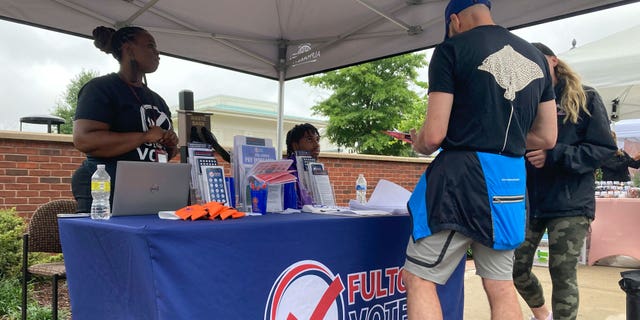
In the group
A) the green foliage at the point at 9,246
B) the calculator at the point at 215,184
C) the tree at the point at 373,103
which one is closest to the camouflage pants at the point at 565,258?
the calculator at the point at 215,184

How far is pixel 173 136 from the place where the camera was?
82.3 inches

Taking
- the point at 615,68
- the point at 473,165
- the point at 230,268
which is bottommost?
the point at 230,268

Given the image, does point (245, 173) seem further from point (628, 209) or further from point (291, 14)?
point (628, 209)

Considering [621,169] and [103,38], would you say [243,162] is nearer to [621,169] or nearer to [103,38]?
[103,38]

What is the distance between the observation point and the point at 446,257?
1498mm

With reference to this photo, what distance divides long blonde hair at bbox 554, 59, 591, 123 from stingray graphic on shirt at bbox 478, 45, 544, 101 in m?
0.81

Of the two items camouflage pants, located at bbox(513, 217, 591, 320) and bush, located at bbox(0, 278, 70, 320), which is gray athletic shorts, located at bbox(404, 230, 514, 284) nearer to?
camouflage pants, located at bbox(513, 217, 591, 320)

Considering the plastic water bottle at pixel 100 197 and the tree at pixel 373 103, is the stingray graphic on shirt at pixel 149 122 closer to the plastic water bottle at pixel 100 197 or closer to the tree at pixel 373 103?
the plastic water bottle at pixel 100 197

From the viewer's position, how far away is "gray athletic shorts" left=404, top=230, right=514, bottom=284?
1491mm

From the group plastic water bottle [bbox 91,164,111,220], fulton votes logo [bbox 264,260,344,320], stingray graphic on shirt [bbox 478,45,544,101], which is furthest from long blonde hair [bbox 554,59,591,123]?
plastic water bottle [bbox 91,164,111,220]

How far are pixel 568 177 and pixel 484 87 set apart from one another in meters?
1.13

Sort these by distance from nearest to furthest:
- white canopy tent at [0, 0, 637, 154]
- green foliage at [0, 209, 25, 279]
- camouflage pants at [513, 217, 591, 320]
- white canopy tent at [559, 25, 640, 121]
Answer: camouflage pants at [513, 217, 591, 320]
white canopy tent at [0, 0, 637, 154]
green foliage at [0, 209, 25, 279]
white canopy tent at [559, 25, 640, 121]

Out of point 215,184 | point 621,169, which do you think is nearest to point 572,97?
point 215,184

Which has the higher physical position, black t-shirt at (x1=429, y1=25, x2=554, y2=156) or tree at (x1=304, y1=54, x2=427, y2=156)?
tree at (x1=304, y1=54, x2=427, y2=156)
